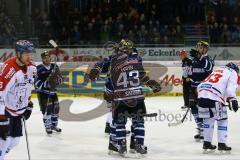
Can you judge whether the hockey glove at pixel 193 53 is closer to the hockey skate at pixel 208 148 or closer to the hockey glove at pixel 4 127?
the hockey skate at pixel 208 148

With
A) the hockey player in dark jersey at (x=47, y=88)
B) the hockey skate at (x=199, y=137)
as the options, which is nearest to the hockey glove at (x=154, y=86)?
the hockey skate at (x=199, y=137)

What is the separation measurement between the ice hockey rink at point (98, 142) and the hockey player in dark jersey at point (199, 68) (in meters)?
0.56

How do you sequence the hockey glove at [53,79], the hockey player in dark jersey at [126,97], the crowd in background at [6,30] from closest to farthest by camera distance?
the hockey player in dark jersey at [126,97] → the hockey glove at [53,79] → the crowd in background at [6,30]

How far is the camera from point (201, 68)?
8.39 meters

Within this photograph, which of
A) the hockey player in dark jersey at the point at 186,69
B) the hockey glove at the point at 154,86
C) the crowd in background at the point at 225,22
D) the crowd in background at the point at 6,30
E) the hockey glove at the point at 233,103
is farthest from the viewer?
the crowd in background at the point at 225,22

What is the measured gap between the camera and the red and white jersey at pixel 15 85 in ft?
A: 18.6

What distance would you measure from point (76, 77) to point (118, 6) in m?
5.97

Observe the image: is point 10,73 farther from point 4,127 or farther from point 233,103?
point 233,103

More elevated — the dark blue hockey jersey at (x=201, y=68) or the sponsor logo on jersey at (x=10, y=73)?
the sponsor logo on jersey at (x=10, y=73)

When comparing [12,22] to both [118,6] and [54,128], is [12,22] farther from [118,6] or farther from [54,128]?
[54,128]

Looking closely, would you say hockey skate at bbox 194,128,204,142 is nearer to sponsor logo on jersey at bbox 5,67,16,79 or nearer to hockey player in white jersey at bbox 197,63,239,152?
hockey player in white jersey at bbox 197,63,239,152

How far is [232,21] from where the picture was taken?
63.4ft

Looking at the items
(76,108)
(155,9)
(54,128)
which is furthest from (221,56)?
(54,128)

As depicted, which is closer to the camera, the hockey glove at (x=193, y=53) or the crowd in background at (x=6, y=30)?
the hockey glove at (x=193, y=53)
